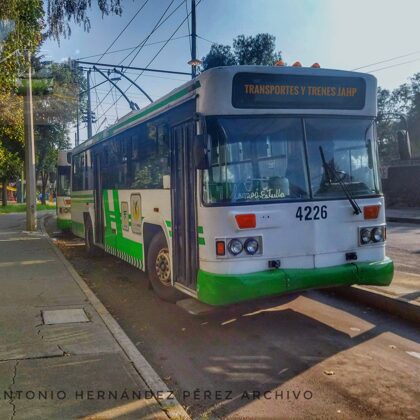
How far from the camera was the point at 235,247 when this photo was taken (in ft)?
18.8

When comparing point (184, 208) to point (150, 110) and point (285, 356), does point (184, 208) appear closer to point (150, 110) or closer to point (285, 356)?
point (150, 110)

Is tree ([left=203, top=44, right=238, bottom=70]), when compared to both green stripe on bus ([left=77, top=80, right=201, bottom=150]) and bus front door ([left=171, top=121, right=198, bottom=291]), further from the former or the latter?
bus front door ([left=171, top=121, right=198, bottom=291])

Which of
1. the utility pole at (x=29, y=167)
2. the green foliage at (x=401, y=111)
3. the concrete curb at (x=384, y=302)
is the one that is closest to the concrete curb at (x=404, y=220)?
the concrete curb at (x=384, y=302)

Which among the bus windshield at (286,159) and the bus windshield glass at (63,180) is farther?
the bus windshield glass at (63,180)

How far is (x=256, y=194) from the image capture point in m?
5.85

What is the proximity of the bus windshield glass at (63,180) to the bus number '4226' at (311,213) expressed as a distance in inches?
540

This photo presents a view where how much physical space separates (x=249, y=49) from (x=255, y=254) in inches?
982

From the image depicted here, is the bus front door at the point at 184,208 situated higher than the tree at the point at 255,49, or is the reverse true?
the tree at the point at 255,49

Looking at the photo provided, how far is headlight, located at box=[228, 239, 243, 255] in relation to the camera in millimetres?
5719

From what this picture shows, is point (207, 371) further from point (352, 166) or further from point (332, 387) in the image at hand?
point (352, 166)

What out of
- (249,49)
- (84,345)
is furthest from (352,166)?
(249,49)

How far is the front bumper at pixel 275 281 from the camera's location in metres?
5.67

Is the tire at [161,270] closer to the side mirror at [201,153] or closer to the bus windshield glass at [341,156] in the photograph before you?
the side mirror at [201,153]

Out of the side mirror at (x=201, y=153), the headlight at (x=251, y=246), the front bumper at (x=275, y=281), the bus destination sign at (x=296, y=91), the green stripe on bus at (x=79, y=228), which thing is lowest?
the front bumper at (x=275, y=281)
